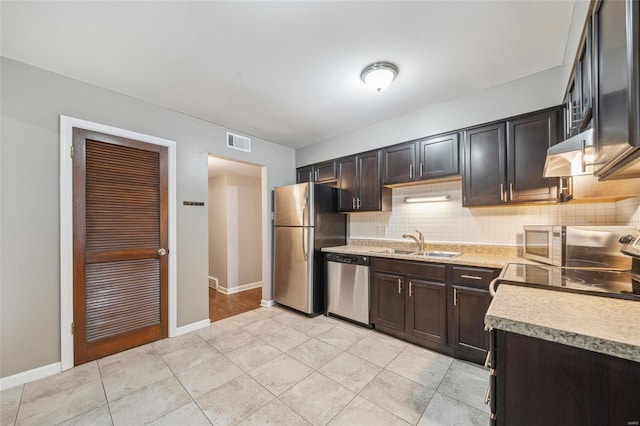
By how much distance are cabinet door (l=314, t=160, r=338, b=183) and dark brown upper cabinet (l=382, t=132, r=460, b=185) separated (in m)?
0.82

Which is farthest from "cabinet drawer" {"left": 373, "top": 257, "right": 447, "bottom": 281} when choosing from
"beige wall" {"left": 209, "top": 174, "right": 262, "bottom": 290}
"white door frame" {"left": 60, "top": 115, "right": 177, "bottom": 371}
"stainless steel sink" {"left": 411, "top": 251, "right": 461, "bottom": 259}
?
"beige wall" {"left": 209, "top": 174, "right": 262, "bottom": 290}

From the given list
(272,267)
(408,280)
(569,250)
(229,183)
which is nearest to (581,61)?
(569,250)

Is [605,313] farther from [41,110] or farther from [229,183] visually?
[229,183]

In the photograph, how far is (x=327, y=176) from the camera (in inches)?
150

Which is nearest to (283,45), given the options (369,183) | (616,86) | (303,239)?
(616,86)

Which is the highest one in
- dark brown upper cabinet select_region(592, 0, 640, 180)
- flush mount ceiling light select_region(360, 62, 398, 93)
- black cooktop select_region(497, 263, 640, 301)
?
flush mount ceiling light select_region(360, 62, 398, 93)

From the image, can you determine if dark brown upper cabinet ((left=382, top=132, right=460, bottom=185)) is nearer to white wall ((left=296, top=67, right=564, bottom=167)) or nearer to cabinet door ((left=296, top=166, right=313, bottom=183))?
white wall ((left=296, top=67, right=564, bottom=167))

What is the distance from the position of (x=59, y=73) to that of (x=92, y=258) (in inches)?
64.9

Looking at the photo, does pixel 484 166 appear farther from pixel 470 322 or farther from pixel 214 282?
pixel 214 282

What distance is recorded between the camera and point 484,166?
8.00ft

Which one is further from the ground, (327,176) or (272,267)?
(327,176)

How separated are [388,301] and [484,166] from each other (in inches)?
67.0

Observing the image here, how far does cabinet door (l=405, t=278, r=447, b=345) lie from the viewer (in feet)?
7.77

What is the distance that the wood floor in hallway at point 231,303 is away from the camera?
3536 millimetres
